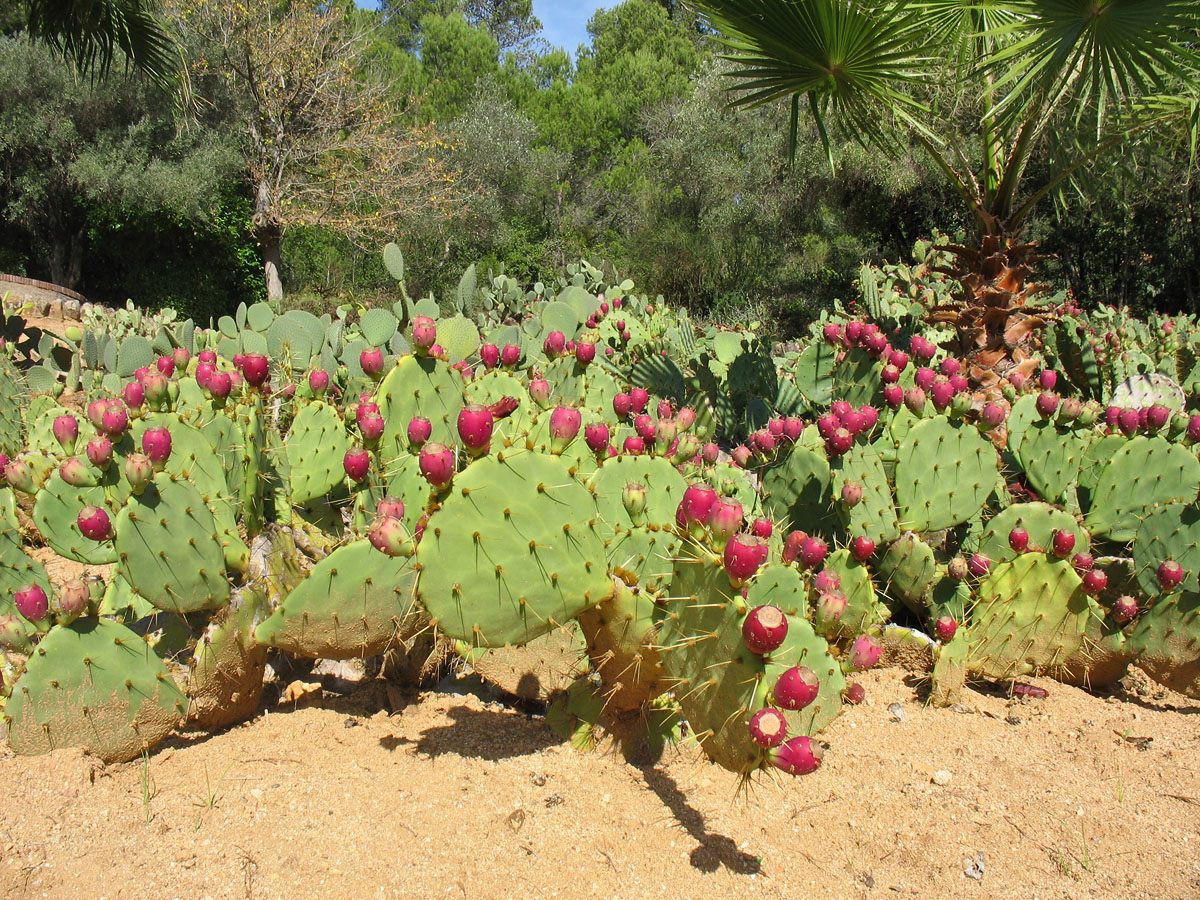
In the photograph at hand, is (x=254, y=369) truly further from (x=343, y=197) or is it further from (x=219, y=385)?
(x=343, y=197)

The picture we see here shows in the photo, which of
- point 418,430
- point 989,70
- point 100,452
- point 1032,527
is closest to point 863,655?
point 1032,527

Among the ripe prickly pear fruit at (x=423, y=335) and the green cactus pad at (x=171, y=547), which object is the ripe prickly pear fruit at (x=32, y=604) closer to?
the green cactus pad at (x=171, y=547)

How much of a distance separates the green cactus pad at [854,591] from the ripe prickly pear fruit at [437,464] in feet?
4.87

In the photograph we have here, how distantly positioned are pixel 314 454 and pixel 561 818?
1595 millimetres

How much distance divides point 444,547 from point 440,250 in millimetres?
20155

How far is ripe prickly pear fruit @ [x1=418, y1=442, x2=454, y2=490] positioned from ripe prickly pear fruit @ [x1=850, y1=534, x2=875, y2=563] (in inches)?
59.6

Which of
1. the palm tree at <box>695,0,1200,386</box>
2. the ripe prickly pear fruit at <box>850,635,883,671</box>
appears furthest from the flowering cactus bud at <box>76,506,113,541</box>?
the palm tree at <box>695,0,1200,386</box>

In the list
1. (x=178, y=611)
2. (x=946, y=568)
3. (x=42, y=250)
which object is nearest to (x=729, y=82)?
(x=42, y=250)

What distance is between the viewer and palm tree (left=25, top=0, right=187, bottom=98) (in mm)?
6855

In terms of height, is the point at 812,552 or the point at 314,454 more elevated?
the point at 812,552

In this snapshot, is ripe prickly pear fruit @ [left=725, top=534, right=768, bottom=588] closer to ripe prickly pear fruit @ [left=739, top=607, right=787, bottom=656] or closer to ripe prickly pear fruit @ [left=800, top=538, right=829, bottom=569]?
ripe prickly pear fruit @ [left=739, top=607, right=787, bottom=656]

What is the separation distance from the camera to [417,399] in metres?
2.85

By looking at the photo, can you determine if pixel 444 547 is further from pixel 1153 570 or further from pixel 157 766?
pixel 1153 570

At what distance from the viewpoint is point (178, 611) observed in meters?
2.22
